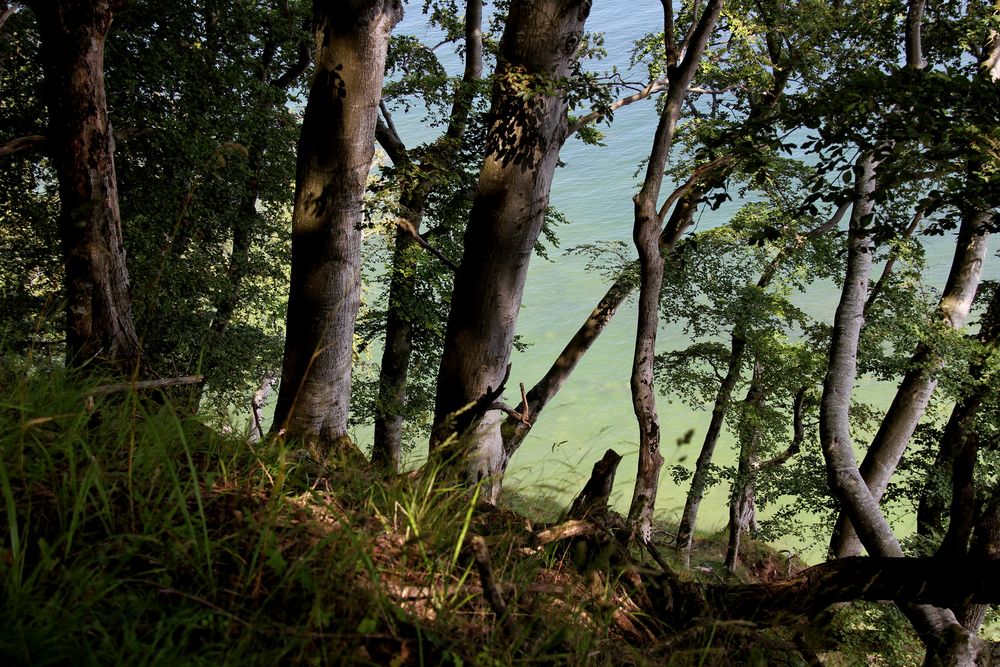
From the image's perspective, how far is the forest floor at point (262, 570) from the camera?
4.28 feet

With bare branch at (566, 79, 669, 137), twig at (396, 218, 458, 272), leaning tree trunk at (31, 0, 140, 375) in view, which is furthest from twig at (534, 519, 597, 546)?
bare branch at (566, 79, 669, 137)

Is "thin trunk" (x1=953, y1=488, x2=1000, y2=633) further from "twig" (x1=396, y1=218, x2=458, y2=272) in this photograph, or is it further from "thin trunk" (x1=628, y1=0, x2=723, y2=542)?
"thin trunk" (x1=628, y1=0, x2=723, y2=542)

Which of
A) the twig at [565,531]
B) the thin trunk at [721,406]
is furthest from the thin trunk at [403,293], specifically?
the twig at [565,531]

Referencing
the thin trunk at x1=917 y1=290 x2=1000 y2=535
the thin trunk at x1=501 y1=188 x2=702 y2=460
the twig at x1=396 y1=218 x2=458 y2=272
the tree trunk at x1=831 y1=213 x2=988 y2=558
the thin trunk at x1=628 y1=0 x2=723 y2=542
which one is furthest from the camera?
the thin trunk at x1=917 y1=290 x2=1000 y2=535

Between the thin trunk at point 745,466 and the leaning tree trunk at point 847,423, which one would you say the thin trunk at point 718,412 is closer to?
the thin trunk at point 745,466

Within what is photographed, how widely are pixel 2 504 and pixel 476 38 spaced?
33.5ft

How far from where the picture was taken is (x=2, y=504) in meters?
1.56

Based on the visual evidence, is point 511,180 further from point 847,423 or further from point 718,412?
point 718,412

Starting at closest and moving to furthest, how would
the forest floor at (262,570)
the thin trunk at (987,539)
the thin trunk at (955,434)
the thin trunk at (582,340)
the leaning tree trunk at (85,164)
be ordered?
the forest floor at (262,570)
the thin trunk at (987,539)
the leaning tree trunk at (85,164)
the thin trunk at (582,340)
the thin trunk at (955,434)

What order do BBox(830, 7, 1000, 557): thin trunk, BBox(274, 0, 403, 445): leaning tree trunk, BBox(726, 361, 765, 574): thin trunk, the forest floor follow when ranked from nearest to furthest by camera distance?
the forest floor → BBox(274, 0, 403, 445): leaning tree trunk → BBox(830, 7, 1000, 557): thin trunk → BBox(726, 361, 765, 574): thin trunk

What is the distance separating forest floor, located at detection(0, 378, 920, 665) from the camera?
1.30m

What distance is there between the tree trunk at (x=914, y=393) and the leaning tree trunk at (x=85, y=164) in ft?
27.5

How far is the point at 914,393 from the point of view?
8867 millimetres

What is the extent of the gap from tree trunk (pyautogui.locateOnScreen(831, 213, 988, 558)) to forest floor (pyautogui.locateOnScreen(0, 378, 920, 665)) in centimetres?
763
